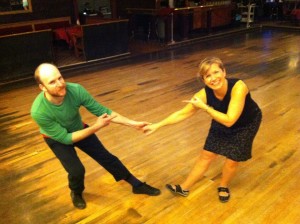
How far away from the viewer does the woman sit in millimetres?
2062

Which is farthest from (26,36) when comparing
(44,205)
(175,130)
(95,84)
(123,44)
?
(44,205)

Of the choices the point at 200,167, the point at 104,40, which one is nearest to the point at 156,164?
the point at 200,167

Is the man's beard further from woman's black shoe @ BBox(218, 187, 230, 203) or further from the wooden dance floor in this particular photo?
woman's black shoe @ BBox(218, 187, 230, 203)

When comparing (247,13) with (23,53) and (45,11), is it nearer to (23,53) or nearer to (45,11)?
(45,11)

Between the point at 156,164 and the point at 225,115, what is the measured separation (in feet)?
3.98

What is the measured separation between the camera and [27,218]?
2.45 meters

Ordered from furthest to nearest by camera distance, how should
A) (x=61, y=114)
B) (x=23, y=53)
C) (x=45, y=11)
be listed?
(x=45, y=11) < (x=23, y=53) < (x=61, y=114)

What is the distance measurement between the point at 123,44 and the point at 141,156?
5067 mm

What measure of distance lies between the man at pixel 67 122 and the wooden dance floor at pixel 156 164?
31 cm

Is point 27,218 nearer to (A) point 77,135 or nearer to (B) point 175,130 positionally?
(A) point 77,135

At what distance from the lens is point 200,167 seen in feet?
8.19

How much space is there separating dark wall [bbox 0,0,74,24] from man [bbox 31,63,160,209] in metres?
6.95

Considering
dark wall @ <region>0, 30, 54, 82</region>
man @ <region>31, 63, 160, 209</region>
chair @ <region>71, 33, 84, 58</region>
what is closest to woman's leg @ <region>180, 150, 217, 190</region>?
man @ <region>31, 63, 160, 209</region>

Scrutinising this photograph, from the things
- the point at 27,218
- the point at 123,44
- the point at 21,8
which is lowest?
the point at 27,218
